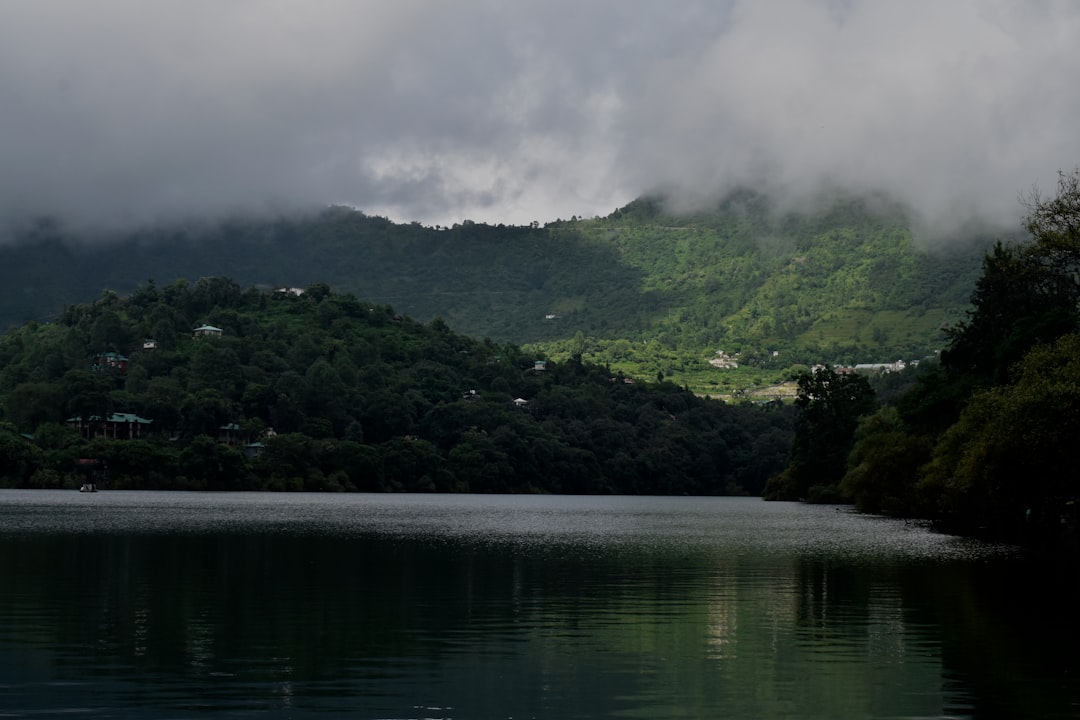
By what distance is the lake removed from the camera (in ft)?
82.5

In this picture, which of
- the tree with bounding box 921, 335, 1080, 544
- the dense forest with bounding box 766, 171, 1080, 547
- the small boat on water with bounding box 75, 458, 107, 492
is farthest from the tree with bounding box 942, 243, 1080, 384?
the small boat on water with bounding box 75, 458, 107, 492

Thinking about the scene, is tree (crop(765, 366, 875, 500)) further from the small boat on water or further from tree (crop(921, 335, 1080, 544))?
tree (crop(921, 335, 1080, 544))

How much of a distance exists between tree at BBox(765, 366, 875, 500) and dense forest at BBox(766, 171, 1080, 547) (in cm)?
3086

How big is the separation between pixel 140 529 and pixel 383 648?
53.7m

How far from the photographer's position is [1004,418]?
59875 mm

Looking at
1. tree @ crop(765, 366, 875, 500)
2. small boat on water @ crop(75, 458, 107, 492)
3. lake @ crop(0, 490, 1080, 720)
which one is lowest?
lake @ crop(0, 490, 1080, 720)

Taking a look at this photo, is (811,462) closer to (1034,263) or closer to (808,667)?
(1034,263)

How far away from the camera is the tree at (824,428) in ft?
590

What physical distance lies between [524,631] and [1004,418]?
32.4m

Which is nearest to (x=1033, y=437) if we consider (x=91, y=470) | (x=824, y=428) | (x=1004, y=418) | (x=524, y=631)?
(x=1004, y=418)

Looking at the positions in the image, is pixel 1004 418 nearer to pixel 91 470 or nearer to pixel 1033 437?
pixel 1033 437

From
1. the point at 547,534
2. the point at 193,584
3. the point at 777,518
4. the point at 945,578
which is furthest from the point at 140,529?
the point at 777,518

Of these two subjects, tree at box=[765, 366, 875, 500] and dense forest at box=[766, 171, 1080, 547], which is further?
tree at box=[765, 366, 875, 500]

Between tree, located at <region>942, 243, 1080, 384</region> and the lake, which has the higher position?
tree, located at <region>942, 243, 1080, 384</region>
